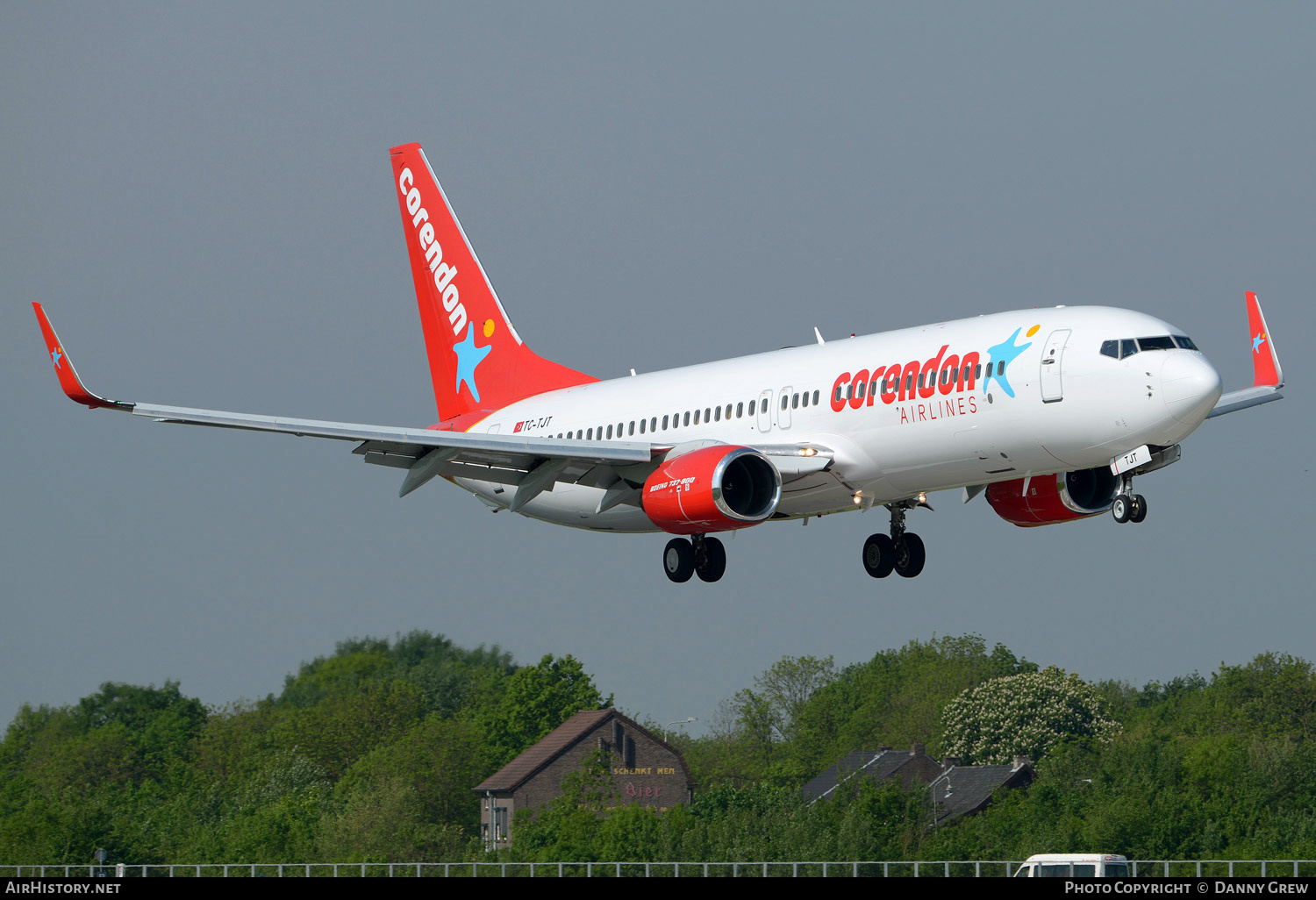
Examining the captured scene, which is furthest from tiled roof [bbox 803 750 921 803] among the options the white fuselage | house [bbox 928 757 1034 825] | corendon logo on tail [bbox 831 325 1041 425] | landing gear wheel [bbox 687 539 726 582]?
corendon logo on tail [bbox 831 325 1041 425]

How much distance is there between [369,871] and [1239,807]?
5267 centimetres

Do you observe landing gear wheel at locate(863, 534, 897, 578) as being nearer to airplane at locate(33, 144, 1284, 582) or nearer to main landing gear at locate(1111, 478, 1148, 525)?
airplane at locate(33, 144, 1284, 582)

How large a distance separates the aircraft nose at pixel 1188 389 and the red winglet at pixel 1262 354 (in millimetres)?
5986

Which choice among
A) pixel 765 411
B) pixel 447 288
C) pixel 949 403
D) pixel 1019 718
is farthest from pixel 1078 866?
pixel 1019 718

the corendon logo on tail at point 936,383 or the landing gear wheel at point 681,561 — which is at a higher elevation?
the corendon logo on tail at point 936,383

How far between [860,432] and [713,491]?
357 centimetres

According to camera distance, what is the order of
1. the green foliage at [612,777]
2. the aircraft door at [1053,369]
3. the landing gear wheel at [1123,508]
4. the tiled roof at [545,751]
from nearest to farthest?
the aircraft door at [1053,369]
the landing gear wheel at [1123,508]
the green foliage at [612,777]
the tiled roof at [545,751]

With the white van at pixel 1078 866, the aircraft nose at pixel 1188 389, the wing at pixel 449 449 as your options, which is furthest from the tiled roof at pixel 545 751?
the aircraft nose at pixel 1188 389

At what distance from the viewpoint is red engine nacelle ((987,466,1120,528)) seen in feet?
140

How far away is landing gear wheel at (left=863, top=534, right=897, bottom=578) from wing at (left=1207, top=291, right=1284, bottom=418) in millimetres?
8500

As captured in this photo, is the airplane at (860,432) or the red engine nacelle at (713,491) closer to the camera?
the airplane at (860,432)

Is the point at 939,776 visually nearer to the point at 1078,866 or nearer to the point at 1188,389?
the point at 1078,866

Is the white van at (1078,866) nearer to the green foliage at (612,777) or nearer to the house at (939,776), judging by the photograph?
the green foliage at (612,777)

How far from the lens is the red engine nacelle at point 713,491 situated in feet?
132
